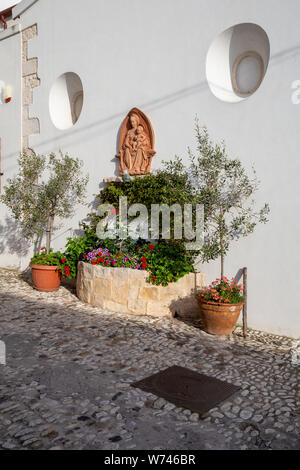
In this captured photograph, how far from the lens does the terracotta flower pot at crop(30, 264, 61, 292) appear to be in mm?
7172

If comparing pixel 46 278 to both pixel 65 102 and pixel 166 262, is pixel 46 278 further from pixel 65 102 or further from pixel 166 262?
pixel 65 102

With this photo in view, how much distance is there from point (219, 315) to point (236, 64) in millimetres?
3807


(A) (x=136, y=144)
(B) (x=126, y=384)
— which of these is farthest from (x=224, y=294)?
(A) (x=136, y=144)

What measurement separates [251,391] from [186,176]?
3.10 meters

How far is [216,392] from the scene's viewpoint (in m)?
3.36

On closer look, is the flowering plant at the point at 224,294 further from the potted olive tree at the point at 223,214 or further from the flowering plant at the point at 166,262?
the flowering plant at the point at 166,262

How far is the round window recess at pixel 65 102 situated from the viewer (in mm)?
8297

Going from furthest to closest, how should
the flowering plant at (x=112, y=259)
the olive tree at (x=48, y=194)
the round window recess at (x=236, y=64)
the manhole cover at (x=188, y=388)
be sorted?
the olive tree at (x=48, y=194), the flowering plant at (x=112, y=259), the round window recess at (x=236, y=64), the manhole cover at (x=188, y=388)

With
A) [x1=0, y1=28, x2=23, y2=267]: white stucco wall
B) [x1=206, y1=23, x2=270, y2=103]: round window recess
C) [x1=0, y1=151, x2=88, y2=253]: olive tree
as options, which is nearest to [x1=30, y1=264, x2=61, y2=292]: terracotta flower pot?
[x1=0, y1=151, x2=88, y2=253]: olive tree

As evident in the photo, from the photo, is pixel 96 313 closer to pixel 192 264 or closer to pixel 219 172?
pixel 192 264

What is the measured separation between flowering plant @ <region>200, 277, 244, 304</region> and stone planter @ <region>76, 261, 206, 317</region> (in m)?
0.66

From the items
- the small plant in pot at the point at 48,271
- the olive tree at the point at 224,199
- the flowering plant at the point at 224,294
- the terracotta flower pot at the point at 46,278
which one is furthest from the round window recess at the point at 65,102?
the flowering plant at the point at 224,294

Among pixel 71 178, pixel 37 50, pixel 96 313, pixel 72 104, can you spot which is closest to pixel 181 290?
pixel 96 313

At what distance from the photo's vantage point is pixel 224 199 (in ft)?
17.1
